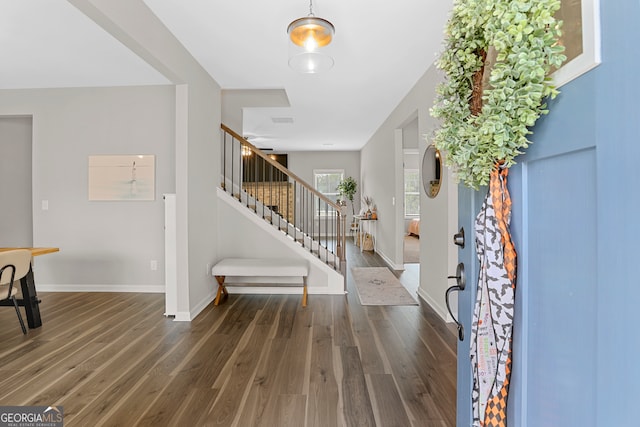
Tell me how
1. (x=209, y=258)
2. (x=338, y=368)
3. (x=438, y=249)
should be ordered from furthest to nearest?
(x=209, y=258) < (x=438, y=249) < (x=338, y=368)

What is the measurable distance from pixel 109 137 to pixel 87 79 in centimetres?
69

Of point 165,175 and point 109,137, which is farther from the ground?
point 109,137

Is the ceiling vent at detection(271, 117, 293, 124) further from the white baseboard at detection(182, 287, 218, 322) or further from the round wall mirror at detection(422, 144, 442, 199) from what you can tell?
the white baseboard at detection(182, 287, 218, 322)

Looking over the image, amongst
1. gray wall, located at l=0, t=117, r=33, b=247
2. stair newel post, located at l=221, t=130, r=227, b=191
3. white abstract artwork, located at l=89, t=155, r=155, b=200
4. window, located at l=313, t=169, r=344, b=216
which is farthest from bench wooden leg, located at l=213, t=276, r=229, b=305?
window, located at l=313, t=169, r=344, b=216

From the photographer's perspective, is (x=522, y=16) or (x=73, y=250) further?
(x=73, y=250)

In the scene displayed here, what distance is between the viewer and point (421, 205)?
3.87 meters

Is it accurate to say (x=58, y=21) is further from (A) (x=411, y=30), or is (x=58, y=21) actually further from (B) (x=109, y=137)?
(A) (x=411, y=30)

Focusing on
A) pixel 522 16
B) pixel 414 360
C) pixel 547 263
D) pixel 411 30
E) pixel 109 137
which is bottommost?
Result: pixel 414 360

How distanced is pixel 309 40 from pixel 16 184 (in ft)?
15.6

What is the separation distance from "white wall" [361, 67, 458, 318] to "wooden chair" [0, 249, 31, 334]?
11.8 ft

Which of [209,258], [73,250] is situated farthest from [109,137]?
[209,258]

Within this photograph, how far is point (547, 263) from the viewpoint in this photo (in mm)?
679

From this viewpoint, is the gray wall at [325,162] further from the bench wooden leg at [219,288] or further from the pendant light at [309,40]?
the pendant light at [309,40]

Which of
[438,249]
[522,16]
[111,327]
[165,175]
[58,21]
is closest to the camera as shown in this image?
[522,16]
